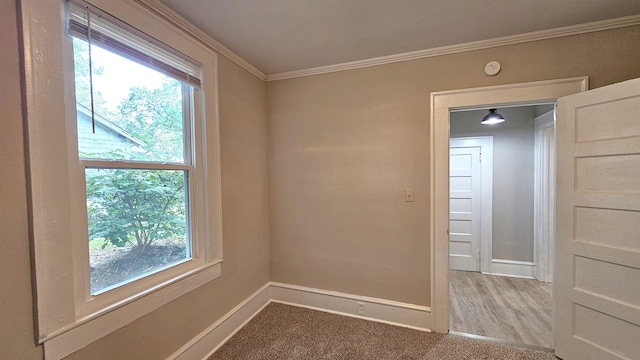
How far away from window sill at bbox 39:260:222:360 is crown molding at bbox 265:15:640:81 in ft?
6.50

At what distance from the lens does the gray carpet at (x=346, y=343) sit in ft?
6.15

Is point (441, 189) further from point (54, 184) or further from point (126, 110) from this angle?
point (54, 184)

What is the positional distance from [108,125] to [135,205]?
0.46 m

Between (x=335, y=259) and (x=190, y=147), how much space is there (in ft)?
5.40

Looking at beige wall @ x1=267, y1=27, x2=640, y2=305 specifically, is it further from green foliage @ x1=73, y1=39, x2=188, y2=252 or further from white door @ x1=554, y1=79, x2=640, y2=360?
green foliage @ x1=73, y1=39, x2=188, y2=252

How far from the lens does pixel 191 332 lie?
175 cm

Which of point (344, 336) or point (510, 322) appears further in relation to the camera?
point (510, 322)

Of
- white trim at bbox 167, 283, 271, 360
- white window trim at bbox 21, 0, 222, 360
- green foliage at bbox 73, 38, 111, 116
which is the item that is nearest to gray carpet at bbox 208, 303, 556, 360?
white trim at bbox 167, 283, 271, 360

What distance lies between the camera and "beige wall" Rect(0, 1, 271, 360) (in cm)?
96

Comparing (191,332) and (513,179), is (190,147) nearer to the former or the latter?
(191,332)

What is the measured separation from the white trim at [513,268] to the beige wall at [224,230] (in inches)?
120

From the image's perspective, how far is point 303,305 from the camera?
8.47 ft

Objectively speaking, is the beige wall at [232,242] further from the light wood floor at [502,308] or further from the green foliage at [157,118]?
the light wood floor at [502,308]

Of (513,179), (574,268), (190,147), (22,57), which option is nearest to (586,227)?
(574,268)
